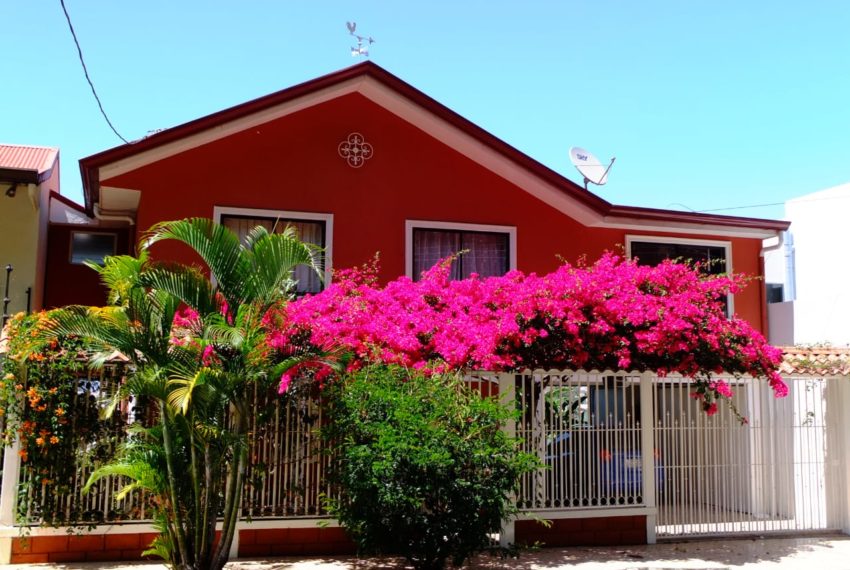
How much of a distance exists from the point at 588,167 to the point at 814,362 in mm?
6223

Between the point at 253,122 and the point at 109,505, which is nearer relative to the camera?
the point at 109,505

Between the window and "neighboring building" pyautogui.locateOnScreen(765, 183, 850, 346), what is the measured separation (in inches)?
374

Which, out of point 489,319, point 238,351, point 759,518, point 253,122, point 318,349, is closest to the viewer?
point 238,351

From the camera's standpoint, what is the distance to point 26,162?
45.5ft

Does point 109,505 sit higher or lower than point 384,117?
lower

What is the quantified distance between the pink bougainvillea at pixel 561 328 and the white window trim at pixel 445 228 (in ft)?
8.83

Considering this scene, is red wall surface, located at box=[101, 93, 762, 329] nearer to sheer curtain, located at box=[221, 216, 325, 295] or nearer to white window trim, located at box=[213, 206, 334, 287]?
white window trim, located at box=[213, 206, 334, 287]

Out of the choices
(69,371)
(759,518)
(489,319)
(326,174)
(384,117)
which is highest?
(384,117)

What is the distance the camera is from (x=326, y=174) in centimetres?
1251

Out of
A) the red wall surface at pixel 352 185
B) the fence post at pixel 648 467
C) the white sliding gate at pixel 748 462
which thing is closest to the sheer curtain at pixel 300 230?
the red wall surface at pixel 352 185

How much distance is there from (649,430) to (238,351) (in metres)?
5.67

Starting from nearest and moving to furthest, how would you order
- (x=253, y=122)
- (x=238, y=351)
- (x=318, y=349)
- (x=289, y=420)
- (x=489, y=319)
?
(x=238, y=351)
(x=318, y=349)
(x=289, y=420)
(x=489, y=319)
(x=253, y=122)

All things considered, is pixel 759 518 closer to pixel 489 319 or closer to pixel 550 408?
pixel 550 408

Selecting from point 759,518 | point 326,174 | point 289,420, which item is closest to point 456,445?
point 289,420
